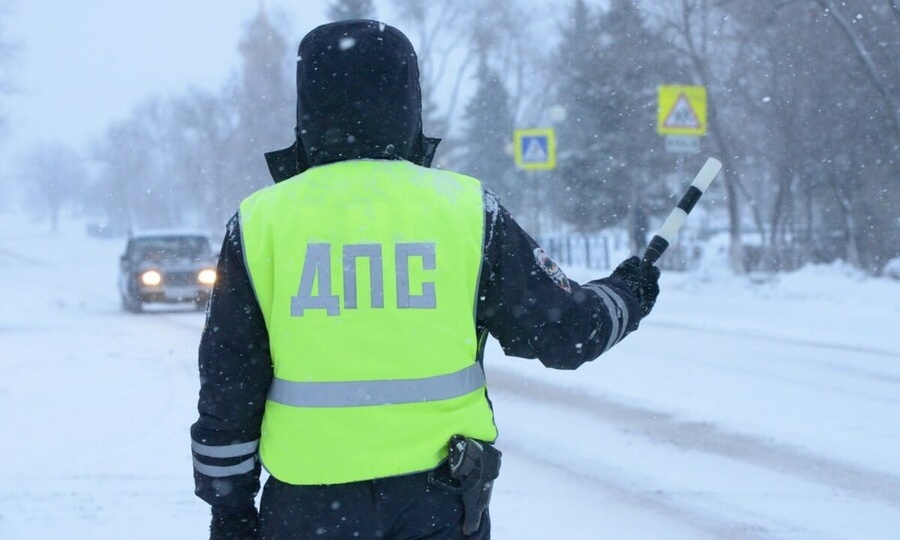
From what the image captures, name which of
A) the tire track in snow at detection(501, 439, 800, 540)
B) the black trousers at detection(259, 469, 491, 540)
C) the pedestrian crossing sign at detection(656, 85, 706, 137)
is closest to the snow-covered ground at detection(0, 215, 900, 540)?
the tire track in snow at detection(501, 439, 800, 540)

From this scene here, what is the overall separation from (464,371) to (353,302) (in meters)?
0.27

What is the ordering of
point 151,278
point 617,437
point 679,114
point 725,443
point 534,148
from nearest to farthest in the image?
1. point 725,443
2. point 617,437
3. point 679,114
4. point 151,278
5. point 534,148

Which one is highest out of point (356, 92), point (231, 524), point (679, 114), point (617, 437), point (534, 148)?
point (679, 114)

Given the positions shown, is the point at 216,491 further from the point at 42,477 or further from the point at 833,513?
the point at 42,477

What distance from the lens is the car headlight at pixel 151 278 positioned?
19.4 metres

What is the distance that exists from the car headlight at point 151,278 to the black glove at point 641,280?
1771cm

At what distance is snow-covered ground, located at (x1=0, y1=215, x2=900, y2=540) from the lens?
5.39 meters

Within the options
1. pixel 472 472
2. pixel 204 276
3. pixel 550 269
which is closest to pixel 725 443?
pixel 550 269

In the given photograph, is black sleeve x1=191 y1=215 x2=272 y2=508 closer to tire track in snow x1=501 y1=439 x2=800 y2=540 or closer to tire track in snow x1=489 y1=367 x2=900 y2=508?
tire track in snow x1=501 y1=439 x2=800 y2=540

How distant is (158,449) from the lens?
7.01m

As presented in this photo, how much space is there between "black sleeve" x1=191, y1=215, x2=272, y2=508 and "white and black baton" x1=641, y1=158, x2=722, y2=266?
934 millimetres

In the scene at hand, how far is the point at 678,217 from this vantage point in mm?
2736

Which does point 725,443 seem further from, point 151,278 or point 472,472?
point 151,278

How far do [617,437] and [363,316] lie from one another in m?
5.43
